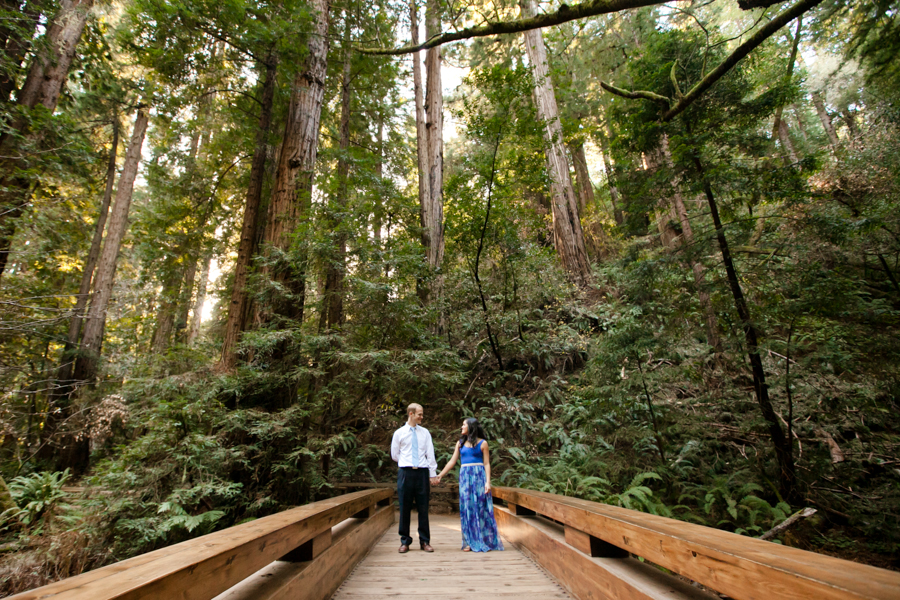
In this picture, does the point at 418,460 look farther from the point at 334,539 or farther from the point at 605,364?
the point at 605,364

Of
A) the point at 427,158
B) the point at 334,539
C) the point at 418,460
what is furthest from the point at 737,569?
the point at 427,158

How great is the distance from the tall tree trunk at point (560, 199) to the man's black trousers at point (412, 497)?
830 cm

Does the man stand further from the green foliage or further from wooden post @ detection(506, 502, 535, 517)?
the green foliage

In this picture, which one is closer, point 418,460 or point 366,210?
point 418,460

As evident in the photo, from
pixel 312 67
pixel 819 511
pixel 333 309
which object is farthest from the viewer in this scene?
pixel 312 67

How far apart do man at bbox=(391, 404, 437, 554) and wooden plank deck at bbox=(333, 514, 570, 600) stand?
9.6 inches

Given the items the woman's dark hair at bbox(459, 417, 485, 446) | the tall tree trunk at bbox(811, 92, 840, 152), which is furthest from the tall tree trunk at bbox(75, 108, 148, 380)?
the tall tree trunk at bbox(811, 92, 840, 152)

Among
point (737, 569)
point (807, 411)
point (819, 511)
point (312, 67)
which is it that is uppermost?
point (312, 67)

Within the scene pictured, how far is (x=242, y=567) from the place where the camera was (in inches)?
69.4

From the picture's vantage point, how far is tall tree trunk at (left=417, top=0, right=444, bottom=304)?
10.5 meters

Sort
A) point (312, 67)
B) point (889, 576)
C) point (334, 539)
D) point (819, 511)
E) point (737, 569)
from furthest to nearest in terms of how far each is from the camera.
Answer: point (312, 67) → point (819, 511) → point (334, 539) → point (737, 569) → point (889, 576)

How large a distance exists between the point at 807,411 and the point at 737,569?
7155 mm

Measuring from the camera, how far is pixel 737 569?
4.74 ft

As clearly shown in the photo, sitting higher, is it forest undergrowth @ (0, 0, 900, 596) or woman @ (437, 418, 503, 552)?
forest undergrowth @ (0, 0, 900, 596)
